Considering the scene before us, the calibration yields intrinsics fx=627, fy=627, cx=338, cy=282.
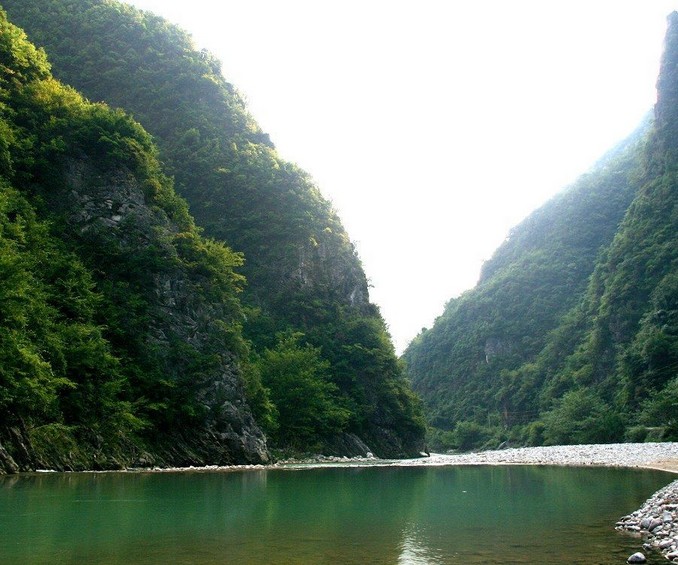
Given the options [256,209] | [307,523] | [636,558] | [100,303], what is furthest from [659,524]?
[256,209]

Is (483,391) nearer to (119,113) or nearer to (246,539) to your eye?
(119,113)

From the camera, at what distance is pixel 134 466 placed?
29.1 m

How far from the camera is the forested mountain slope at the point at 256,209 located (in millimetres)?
62031

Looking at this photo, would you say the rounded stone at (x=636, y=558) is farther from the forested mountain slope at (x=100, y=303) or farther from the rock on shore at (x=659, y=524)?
the forested mountain slope at (x=100, y=303)

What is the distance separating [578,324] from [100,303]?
9890cm

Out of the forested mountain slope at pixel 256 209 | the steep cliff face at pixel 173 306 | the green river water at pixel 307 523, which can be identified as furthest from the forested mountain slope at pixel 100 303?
the forested mountain slope at pixel 256 209

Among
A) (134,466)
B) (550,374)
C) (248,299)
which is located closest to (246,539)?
(134,466)

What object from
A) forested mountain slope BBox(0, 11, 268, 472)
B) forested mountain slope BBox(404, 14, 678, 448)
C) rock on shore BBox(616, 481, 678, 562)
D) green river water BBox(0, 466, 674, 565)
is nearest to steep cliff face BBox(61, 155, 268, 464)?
forested mountain slope BBox(0, 11, 268, 472)

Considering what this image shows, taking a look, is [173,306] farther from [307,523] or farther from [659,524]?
[659,524]

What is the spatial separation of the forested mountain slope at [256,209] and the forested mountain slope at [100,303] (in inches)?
666

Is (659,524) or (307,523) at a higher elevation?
(659,524)

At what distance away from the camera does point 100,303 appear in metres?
33.5

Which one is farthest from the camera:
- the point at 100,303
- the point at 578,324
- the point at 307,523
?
the point at 578,324

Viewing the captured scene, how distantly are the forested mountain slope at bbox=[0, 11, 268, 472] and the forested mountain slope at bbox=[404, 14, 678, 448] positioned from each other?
4060 cm
